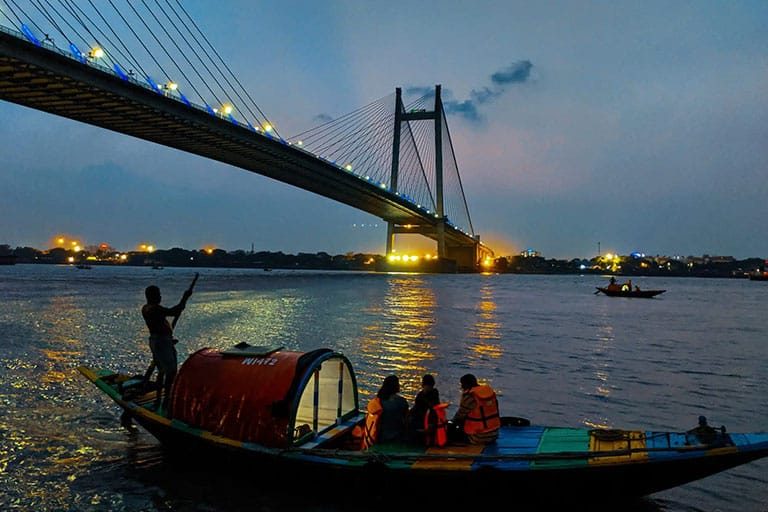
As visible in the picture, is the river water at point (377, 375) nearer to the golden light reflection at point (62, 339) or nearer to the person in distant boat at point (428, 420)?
the golden light reflection at point (62, 339)

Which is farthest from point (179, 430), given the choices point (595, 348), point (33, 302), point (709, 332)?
point (33, 302)

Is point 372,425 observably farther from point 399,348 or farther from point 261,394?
point 399,348

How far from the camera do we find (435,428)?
6.07 metres

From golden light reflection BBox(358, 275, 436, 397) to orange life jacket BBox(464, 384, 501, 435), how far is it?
17.2 ft

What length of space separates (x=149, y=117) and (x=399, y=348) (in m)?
30.9

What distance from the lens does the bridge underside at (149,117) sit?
100 feet

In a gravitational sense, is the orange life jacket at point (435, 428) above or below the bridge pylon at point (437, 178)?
below

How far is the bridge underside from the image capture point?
3062 centimetres

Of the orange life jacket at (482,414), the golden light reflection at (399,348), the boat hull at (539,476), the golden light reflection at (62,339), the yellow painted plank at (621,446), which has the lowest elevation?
the golden light reflection at (62,339)

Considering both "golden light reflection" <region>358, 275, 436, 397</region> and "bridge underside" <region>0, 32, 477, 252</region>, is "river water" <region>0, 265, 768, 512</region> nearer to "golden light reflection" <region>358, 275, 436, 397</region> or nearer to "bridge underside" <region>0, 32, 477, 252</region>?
"golden light reflection" <region>358, 275, 436, 397</region>

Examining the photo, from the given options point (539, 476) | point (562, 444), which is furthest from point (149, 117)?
point (539, 476)

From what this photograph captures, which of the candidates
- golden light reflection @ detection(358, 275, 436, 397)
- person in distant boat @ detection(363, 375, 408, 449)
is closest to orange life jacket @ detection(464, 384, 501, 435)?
person in distant boat @ detection(363, 375, 408, 449)

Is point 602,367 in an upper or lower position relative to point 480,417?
lower

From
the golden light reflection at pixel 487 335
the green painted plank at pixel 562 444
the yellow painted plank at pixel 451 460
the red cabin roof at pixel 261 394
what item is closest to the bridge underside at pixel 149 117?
the golden light reflection at pixel 487 335
